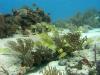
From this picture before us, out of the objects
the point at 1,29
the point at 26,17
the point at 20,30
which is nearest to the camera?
the point at 1,29

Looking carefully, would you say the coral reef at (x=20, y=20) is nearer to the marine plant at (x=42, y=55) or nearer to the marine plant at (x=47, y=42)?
the marine plant at (x=47, y=42)

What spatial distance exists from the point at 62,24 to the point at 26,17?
7.92 metres

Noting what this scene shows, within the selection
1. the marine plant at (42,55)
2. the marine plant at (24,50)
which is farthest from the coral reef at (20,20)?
the marine plant at (42,55)

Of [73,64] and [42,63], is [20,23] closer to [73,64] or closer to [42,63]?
[42,63]

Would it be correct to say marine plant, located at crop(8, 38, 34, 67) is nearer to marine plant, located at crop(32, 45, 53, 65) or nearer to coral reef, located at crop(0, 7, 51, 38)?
marine plant, located at crop(32, 45, 53, 65)

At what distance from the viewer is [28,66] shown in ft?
24.8

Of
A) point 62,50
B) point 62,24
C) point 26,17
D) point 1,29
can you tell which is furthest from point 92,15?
point 62,50

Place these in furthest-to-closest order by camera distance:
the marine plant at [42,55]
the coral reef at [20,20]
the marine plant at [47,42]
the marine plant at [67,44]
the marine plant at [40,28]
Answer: the marine plant at [40,28] → the coral reef at [20,20] → the marine plant at [47,42] → the marine plant at [67,44] → the marine plant at [42,55]

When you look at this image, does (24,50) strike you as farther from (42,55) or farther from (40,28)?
(40,28)

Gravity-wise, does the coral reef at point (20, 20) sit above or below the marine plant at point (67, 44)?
above

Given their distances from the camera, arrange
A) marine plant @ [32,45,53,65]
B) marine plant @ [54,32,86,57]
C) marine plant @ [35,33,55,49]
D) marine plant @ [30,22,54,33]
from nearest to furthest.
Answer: marine plant @ [32,45,53,65] < marine plant @ [54,32,86,57] < marine plant @ [35,33,55,49] < marine plant @ [30,22,54,33]

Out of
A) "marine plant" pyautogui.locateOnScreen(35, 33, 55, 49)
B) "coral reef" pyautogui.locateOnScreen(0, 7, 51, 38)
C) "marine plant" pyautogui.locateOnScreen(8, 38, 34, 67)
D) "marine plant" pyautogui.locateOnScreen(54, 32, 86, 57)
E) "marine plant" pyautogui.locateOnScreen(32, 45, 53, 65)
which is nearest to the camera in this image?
"marine plant" pyautogui.locateOnScreen(8, 38, 34, 67)

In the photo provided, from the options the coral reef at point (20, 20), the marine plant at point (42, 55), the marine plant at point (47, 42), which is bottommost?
the marine plant at point (42, 55)

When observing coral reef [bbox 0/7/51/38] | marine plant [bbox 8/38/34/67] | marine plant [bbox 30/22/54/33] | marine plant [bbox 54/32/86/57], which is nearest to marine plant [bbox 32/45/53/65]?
marine plant [bbox 8/38/34/67]
